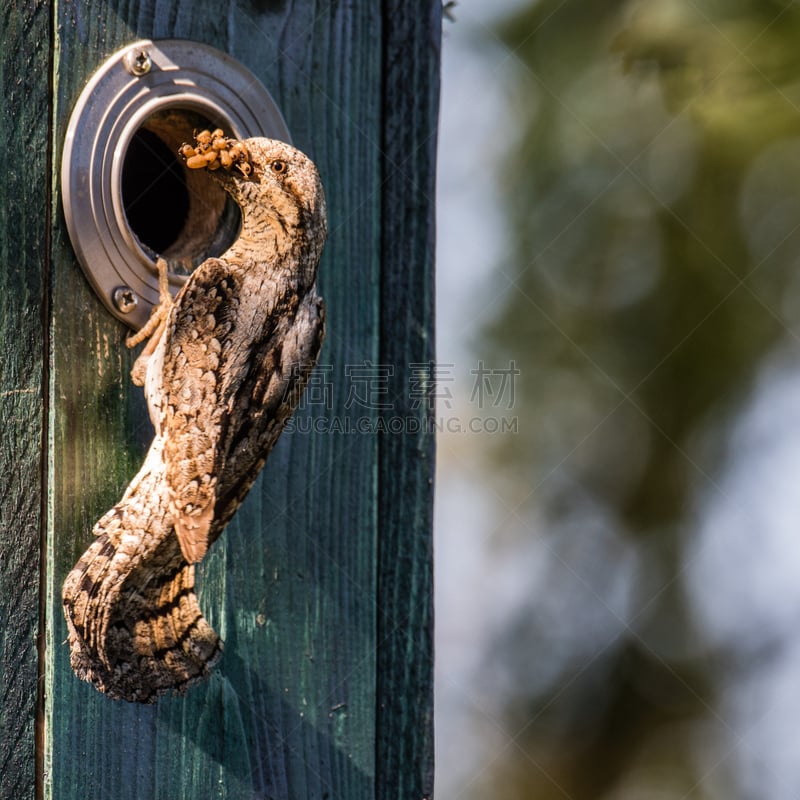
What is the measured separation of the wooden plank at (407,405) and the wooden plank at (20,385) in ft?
3.08

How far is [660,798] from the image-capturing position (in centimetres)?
516

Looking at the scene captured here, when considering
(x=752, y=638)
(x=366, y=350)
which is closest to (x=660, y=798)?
(x=752, y=638)

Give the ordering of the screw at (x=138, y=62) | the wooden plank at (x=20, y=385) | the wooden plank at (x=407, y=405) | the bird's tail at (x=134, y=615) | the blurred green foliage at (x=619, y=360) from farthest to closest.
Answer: the blurred green foliage at (x=619, y=360) → the wooden plank at (x=407, y=405) → the screw at (x=138, y=62) → the wooden plank at (x=20, y=385) → the bird's tail at (x=134, y=615)

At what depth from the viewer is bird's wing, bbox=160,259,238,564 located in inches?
97.7

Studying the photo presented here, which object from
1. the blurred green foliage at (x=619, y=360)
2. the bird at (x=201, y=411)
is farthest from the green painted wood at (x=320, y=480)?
the blurred green foliage at (x=619, y=360)

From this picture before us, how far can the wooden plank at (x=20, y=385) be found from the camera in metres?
2.58

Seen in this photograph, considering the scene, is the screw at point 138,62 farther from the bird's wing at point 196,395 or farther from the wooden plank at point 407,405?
the wooden plank at point 407,405

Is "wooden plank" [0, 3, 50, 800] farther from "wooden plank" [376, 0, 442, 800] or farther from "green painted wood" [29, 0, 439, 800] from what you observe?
"wooden plank" [376, 0, 442, 800]

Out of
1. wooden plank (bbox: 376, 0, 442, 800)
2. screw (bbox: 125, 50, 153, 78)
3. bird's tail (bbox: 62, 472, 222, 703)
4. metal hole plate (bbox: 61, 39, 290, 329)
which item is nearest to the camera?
bird's tail (bbox: 62, 472, 222, 703)

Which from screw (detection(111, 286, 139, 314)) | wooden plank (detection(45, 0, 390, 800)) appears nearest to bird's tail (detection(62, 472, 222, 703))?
wooden plank (detection(45, 0, 390, 800))

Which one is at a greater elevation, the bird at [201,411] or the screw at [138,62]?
the screw at [138,62]

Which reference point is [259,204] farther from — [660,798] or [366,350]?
[660,798]

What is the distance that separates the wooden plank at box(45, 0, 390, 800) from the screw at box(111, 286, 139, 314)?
0.14 ft

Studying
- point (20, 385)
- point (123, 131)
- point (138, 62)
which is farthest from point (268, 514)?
point (138, 62)
